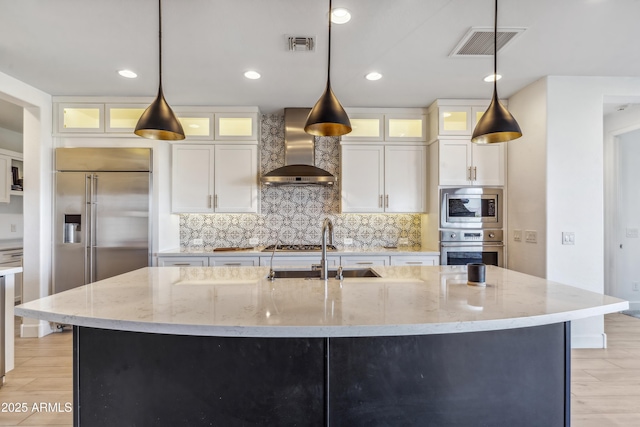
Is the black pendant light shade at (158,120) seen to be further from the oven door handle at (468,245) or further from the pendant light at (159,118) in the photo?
the oven door handle at (468,245)

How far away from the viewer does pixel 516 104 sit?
3.50 metres

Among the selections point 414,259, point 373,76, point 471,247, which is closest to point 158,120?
point 373,76

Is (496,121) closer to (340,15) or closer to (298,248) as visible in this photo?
(340,15)

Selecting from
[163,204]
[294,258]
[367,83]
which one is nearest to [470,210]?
[367,83]

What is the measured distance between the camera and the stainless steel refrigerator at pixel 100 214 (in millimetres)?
3451

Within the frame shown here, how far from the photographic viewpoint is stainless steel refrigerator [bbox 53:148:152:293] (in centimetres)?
345

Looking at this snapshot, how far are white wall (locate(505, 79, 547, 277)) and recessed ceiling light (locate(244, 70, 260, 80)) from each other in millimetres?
2770

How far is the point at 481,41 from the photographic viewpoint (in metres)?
2.42

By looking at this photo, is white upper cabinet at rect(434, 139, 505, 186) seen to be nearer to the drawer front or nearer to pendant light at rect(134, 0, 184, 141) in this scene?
the drawer front

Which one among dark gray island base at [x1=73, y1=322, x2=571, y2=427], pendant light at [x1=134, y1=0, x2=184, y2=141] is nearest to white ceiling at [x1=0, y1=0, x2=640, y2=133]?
pendant light at [x1=134, y1=0, x2=184, y2=141]

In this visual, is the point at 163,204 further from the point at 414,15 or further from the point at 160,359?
the point at 414,15

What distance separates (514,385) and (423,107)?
3.30m

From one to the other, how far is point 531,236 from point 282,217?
2.81 m

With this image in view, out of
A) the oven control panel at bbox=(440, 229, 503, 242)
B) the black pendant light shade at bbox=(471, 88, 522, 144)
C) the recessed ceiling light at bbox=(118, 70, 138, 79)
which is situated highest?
the recessed ceiling light at bbox=(118, 70, 138, 79)
